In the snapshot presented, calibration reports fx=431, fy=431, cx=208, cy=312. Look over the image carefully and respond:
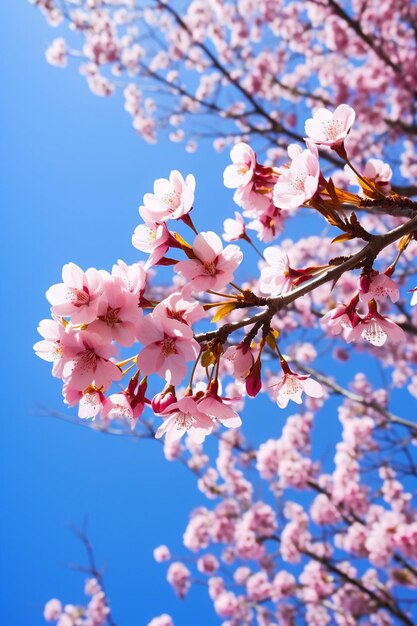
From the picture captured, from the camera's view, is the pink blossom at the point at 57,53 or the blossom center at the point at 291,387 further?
the pink blossom at the point at 57,53

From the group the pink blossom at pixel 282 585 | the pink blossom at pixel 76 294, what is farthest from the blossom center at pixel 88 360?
the pink blossom at pixel 282 585

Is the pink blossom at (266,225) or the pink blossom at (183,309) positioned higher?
the pink blossom at (266,225)

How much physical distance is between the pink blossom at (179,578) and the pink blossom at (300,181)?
11058 mm

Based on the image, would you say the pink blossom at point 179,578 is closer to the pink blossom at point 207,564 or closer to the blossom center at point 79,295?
the pink blossom at point 207,564

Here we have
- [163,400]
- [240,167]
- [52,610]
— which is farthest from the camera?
[52,610]

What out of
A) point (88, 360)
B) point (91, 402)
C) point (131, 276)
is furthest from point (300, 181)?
point (91, 402)

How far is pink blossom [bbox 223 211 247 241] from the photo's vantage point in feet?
6.09

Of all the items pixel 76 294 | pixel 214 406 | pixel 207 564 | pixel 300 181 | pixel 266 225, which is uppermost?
pixel 207 564

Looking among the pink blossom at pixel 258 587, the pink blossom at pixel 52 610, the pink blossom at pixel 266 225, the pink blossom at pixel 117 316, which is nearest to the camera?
the pink blossom at pixel 117 316

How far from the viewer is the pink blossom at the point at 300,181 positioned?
131cm

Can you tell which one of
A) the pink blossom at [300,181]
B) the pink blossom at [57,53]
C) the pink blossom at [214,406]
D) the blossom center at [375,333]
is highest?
the pink blossom at [57,53]

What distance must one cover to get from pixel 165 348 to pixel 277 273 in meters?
0.50

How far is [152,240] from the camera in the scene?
4.65ft

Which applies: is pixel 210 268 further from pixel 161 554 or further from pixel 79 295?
pixel 161 554
